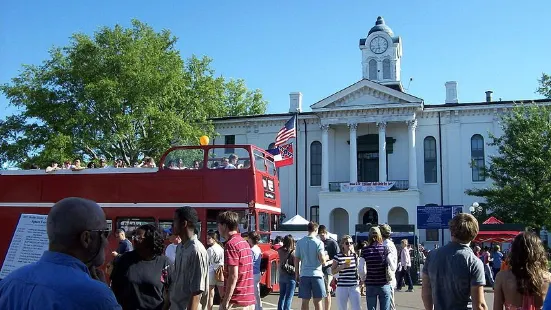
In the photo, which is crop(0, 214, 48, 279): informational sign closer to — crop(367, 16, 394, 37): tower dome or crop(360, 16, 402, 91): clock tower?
crop(360, 16, 402, 91): clock tower

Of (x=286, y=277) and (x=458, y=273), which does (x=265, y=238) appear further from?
(x=458, y=273)

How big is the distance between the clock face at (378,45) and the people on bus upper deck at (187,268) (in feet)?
168

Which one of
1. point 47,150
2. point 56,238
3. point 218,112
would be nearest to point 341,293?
point 56,238

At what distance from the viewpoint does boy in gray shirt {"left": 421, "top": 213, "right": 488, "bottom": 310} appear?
558cm

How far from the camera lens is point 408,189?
46.1 meters

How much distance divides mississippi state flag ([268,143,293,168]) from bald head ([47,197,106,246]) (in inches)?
921

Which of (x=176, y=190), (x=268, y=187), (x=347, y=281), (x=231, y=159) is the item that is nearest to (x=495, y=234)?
(x=268, y=187)

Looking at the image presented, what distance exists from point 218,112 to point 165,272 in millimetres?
38935

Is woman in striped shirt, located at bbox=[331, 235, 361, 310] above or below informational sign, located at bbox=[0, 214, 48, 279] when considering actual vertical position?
below

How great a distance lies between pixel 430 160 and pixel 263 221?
34125mm

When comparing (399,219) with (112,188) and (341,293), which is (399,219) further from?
(341,293)

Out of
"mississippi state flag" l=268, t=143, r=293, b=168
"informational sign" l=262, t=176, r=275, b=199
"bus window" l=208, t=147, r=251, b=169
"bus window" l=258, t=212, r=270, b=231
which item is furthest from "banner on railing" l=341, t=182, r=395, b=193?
"bus window" l=208, t=147, r=251, b=169

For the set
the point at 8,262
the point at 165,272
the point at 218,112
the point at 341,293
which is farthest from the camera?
the point at 218,112

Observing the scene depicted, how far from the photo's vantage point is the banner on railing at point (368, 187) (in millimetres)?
46375
